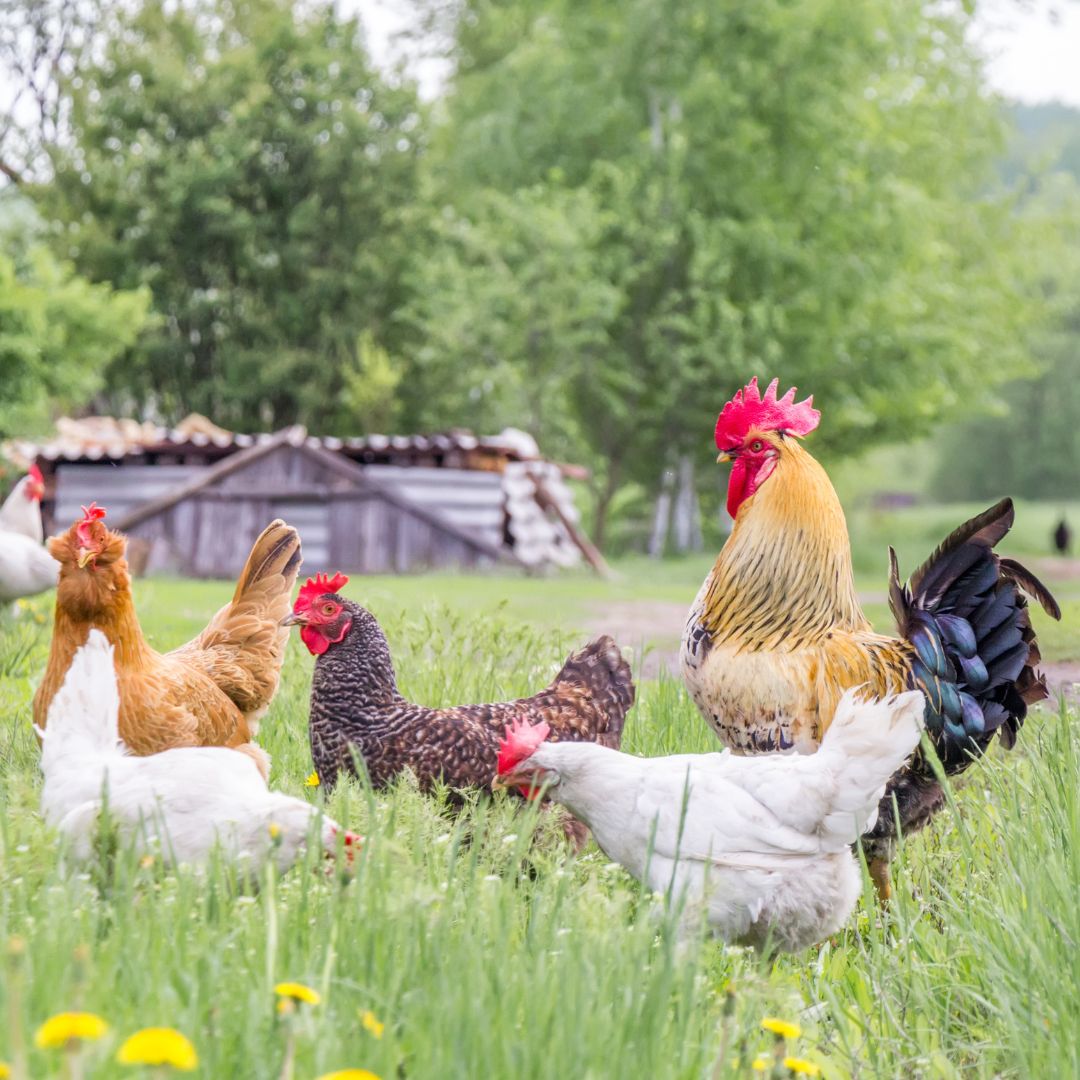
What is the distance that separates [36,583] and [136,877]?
5973 mm

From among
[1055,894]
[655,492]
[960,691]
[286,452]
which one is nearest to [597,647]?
[960,691]

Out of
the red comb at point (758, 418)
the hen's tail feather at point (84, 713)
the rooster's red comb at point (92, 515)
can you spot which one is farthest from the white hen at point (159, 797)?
the red comb at point (758, 418)

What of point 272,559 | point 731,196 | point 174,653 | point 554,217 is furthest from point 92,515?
point 731,196

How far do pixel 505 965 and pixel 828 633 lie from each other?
6.95 ft

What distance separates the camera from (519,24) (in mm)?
29672

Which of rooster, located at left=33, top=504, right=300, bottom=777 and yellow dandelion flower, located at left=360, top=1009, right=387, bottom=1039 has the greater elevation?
rooster, located at left=33, top=504, right=300, bottom=777

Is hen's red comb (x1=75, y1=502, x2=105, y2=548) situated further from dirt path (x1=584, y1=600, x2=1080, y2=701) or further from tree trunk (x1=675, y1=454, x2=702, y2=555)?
tree trunk (x1=675, y1=454, x2=702, y2=555)

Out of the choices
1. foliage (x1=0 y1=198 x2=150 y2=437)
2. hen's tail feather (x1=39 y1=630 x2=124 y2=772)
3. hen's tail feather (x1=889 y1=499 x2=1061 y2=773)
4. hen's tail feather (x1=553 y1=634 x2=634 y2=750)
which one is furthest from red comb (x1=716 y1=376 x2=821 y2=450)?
foliage (x1=0 y1=198 x2=150 y2=437)

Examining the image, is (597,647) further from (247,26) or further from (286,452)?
(247,26)

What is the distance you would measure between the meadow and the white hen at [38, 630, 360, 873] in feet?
0.26

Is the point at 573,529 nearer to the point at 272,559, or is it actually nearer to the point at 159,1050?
the point at 272,559

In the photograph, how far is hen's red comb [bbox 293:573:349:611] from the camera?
13.6ft

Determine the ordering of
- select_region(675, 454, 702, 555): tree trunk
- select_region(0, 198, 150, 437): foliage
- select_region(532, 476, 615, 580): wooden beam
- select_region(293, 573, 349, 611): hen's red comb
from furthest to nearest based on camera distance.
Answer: select_region(675, 454, 702, 555): tree trunk, select_region(532, 476, 615, 580): wooden beam, select_region(0, 198, 150, 437): foliage, select_region(293, 573, 349, 611): hen's red comb

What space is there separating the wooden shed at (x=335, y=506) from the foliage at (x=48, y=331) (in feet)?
9.22
